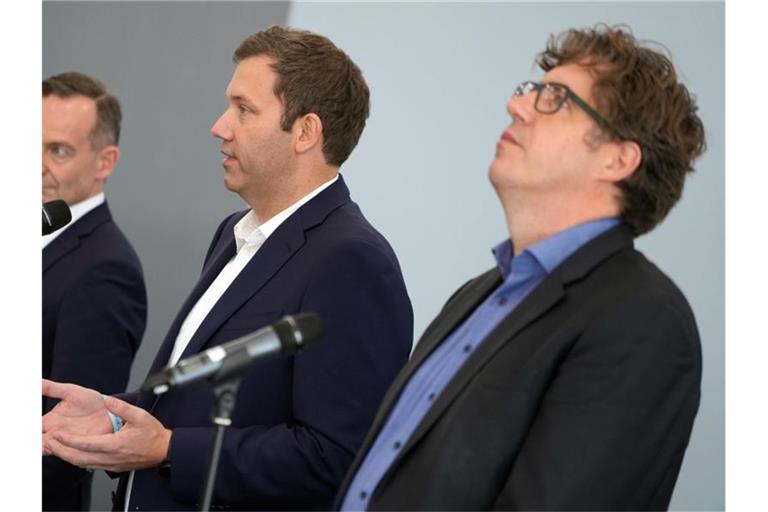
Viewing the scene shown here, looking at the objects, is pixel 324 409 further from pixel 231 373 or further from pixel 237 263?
pixel 231 373

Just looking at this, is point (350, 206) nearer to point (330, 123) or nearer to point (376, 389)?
point (330, 123)

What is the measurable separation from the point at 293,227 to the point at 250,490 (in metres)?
0.53

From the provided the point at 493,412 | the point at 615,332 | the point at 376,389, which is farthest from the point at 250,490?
the point at 615,332

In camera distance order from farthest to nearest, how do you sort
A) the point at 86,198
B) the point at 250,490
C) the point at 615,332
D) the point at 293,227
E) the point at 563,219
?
1. the point at 86,198
2. the point at 293,227
3. the point at 250,490
4. the point at 563,219
5. the point at 615,332

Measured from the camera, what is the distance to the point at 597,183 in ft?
6.31

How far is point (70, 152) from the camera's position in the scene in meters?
3.73

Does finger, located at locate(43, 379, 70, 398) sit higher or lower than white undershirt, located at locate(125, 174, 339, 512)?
lower

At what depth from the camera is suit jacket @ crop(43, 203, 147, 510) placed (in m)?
3.24

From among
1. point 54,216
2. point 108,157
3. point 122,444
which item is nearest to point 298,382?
point 122,444

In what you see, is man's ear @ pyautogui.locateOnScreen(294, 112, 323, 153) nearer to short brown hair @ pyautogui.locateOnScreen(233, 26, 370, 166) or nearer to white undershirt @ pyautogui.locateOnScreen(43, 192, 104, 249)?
short brown hair @ pyautogui.locateOnScreen(233, 26, 370, 166)

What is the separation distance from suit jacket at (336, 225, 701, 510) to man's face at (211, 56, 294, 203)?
0.85m

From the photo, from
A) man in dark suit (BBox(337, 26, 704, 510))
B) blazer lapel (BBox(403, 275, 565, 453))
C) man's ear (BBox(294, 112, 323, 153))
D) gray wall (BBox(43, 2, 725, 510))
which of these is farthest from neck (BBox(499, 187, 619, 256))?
gray wall (BBox(43, 2, 725, 510))

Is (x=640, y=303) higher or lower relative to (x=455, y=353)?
higher

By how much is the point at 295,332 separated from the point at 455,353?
0.41m
